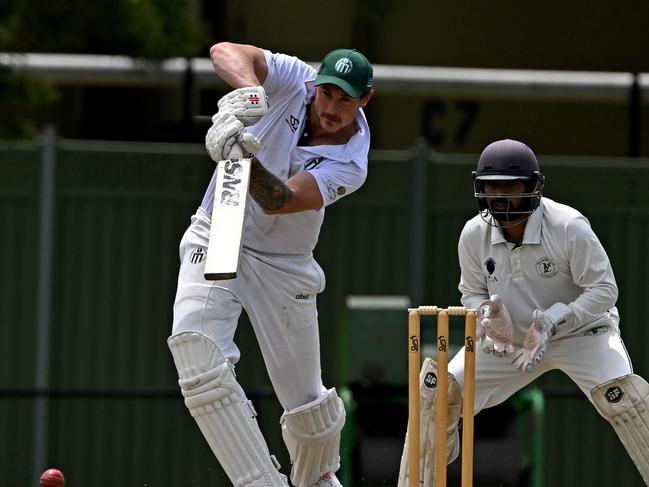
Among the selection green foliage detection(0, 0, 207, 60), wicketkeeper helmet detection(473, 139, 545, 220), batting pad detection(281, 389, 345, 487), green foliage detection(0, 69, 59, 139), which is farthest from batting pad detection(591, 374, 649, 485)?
green foliage detection(0, 69, 59, 139)

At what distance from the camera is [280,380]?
5723mm

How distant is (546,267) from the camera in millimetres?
5719

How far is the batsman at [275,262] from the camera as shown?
518 centimetres

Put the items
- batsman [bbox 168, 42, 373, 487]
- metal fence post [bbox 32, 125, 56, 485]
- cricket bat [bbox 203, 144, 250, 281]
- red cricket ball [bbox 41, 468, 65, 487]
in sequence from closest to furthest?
cricket bat [bbox 203, 144, 250, 281]
batsman [bbox 168, 42, 373, 487]
red cricket ball [bbox 41, 468, 65, 487]
metal fence post [bbox 32, 125, 56, 485]

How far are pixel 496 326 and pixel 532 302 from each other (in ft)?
0.70

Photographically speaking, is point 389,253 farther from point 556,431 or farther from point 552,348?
point 552,348

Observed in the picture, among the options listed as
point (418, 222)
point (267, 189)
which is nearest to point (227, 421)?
point (267, 189)

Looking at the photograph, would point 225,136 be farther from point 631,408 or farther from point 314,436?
point 631,408

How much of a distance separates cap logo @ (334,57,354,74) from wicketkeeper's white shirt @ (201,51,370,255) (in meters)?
0.27

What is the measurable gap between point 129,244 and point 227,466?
4.40 meters

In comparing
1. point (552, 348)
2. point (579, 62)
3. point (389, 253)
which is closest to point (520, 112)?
point (579, 62)

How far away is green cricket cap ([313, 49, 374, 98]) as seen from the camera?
17.6ft

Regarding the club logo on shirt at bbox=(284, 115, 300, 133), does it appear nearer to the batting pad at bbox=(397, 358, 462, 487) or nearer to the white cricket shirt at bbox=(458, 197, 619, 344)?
the white cricket shirt at bbox=(458, 197, 619, 344)

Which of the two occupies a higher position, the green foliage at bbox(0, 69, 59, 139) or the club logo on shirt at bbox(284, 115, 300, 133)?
the green foliage at bbox(0, 69, 59, 139)
